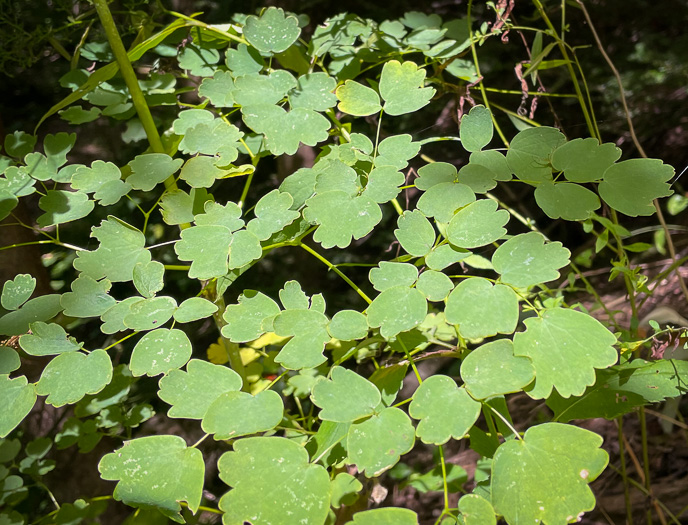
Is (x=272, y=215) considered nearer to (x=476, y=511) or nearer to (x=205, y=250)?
(x=205, y=250)

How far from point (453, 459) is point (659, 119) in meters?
1.26

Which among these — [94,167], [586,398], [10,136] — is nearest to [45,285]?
[10,136]

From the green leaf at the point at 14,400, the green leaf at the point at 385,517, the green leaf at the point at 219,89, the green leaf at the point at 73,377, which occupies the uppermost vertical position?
the green leaf at the point at 219,89

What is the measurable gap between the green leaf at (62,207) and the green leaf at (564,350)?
0.69 m

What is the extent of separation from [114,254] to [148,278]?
0.25 feet

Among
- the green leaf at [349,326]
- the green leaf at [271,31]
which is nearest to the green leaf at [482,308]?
the green leaf at [349,326]

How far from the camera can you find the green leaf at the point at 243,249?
2.34ft

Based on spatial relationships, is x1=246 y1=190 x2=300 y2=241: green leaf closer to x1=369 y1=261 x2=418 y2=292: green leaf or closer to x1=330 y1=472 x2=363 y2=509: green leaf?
x1=369 y1=261 x2=418 y2=292: green leaf

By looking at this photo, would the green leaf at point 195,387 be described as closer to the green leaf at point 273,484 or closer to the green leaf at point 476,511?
the green leaf at point 273,484

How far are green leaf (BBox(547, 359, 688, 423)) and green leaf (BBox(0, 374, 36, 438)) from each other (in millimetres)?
711

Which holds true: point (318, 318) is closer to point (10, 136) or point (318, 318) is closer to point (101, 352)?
point (101, 352)

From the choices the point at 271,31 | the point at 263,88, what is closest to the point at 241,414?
the point at 263,88

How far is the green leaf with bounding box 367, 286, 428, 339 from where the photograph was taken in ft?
2.07

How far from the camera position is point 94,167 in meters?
0.86
